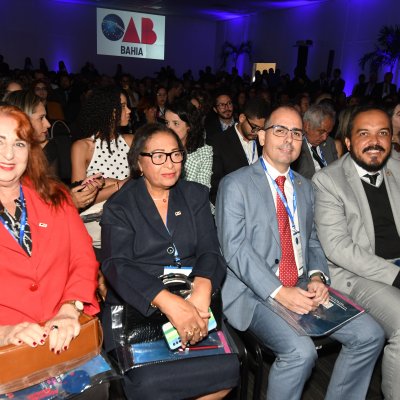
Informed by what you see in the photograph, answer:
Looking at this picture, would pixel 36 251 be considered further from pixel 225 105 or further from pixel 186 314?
pixel 225 105

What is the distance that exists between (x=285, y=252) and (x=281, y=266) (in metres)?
0.08

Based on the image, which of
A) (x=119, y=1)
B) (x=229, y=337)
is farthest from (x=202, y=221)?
(x=119, y=1)

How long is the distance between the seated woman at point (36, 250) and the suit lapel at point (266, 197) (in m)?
0.97

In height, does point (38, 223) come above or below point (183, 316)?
above

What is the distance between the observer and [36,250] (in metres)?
1.80

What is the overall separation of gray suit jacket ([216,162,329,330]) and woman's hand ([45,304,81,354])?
2.96 feet

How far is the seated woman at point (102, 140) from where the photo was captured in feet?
10.4

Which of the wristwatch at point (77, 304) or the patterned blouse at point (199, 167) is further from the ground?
the patterned blouse at point (199, 167)

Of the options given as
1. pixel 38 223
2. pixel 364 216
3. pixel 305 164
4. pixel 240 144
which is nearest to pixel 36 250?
pixel 38 223

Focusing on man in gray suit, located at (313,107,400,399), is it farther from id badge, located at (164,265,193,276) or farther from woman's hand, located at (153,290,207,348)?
woman's hand, located at (153,290,207,348)

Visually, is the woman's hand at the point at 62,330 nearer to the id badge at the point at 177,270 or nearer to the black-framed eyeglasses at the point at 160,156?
the id badge at the point at 177,270

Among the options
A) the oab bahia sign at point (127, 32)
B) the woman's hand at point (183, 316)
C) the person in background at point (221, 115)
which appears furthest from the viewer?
the oab bahia sign at point (127, 32)

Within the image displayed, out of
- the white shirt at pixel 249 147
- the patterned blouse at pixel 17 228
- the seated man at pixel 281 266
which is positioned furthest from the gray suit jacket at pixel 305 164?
the patterned blouse at pixel 17 228

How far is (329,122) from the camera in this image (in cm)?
405
